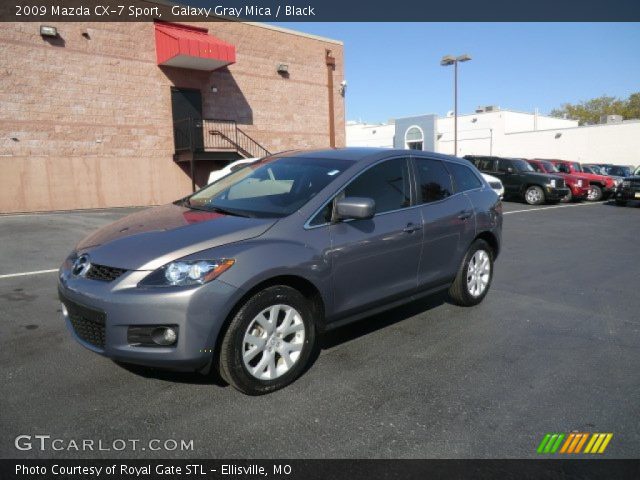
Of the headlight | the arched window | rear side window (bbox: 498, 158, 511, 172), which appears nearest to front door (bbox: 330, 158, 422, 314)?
the headlight

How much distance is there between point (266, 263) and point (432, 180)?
7.41 ft

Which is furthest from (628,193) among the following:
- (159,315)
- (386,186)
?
(159,315)

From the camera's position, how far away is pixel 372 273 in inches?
152

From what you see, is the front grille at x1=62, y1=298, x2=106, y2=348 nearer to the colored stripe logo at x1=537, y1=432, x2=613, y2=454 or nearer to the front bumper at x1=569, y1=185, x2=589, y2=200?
the colored stripe logo at x1=537, y1=432, x2=613, y2=454

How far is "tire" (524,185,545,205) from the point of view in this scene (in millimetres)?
18734

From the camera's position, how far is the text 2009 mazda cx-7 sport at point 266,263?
9.63 feet

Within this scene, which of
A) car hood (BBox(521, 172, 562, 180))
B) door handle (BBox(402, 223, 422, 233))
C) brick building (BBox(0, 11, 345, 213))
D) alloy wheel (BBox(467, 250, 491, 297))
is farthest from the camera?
car hood (BBox(521, 172, 562, 180))

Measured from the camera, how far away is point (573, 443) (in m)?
2.73

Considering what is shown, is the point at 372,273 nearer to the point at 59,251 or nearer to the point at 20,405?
the point at 20,405

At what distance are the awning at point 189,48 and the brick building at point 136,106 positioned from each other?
4 centimetres

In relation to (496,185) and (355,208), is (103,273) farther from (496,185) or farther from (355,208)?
(496,185)

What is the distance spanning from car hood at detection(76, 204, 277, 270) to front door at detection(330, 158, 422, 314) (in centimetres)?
65
